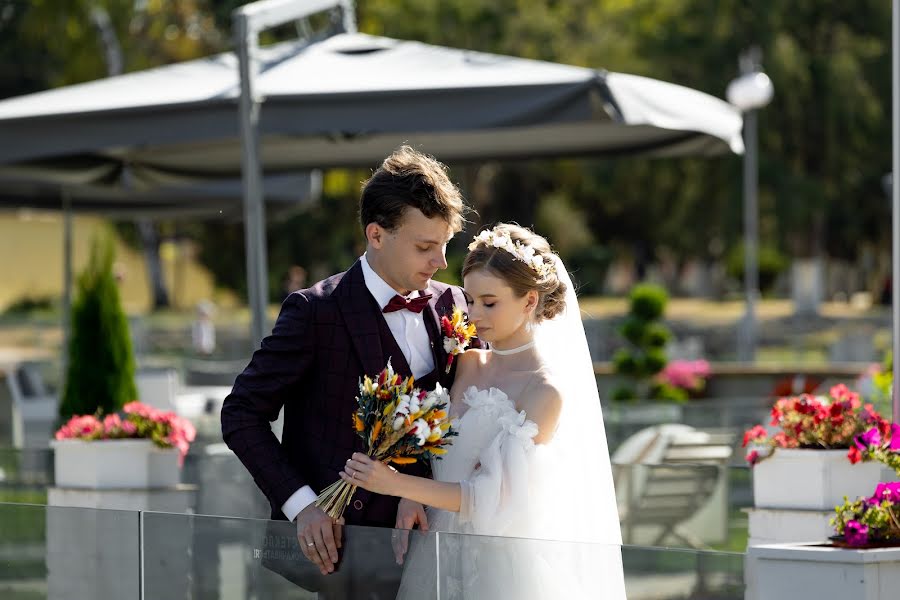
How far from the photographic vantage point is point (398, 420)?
3473 mm

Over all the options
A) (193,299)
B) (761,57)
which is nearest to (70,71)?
(761,57)

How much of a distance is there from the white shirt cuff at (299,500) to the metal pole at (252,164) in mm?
2368

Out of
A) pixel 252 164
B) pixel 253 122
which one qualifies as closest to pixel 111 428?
pixel 252 164

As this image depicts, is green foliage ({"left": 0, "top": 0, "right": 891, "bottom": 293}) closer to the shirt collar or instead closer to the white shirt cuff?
the shirt collar

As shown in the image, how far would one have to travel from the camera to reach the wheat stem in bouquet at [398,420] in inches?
138

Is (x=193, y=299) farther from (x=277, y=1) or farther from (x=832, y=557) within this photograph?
(x=832, y=557)

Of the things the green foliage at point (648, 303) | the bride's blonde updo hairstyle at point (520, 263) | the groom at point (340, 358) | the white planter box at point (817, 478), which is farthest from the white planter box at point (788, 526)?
the green foliage at point (648, 303)

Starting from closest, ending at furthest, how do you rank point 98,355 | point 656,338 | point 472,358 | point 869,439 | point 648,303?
point 472,358, point 869,439, point 98,355, point 656,338, point 648,303

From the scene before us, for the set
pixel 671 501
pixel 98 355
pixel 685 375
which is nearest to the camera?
pixel 671 501

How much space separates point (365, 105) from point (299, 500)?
288 cm

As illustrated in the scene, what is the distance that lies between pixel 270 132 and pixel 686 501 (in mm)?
2312

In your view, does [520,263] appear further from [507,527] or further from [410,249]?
[507,527]

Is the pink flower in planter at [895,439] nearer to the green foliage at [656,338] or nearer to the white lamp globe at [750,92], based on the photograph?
the green foliage at [656,338]

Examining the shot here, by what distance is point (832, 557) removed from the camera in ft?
11.9
